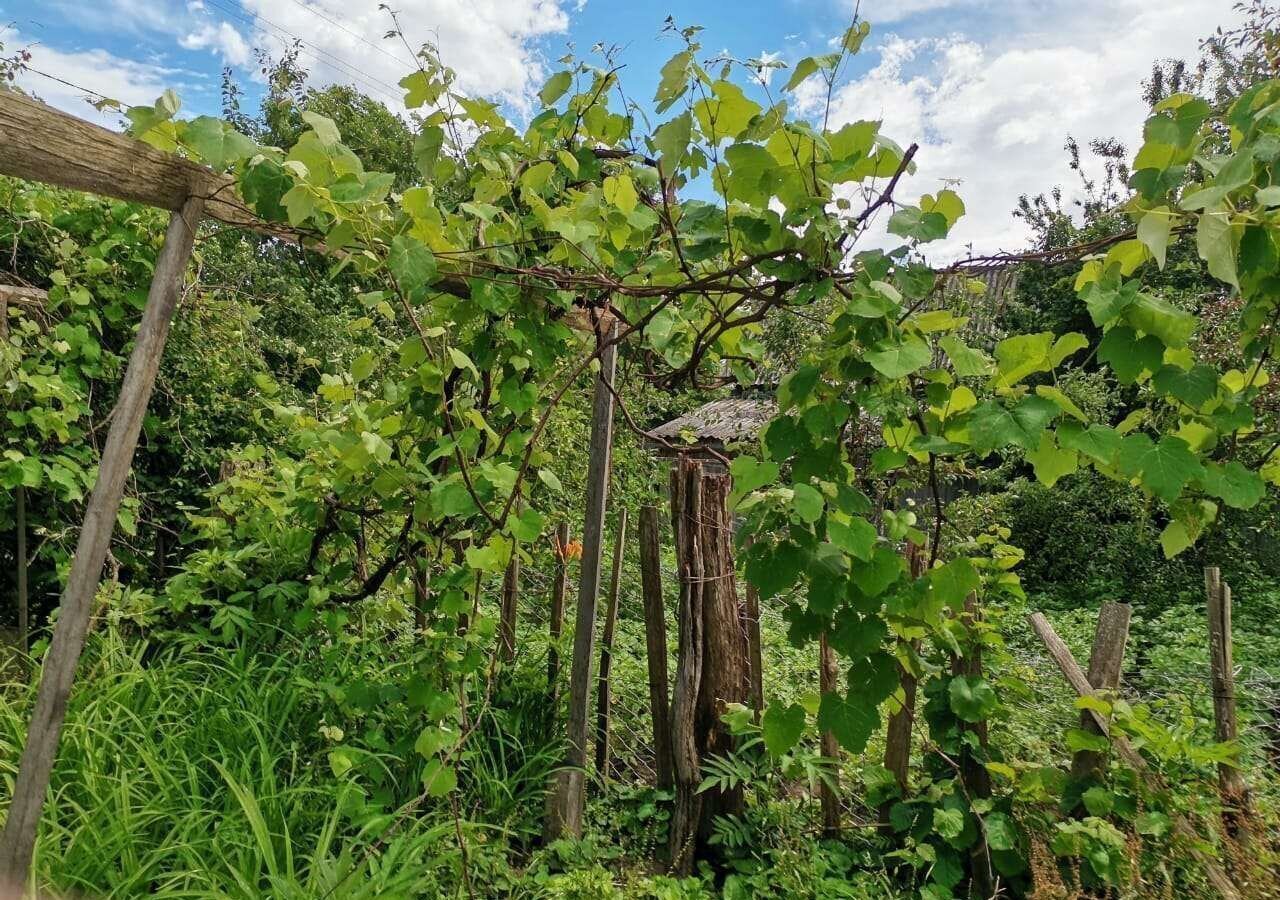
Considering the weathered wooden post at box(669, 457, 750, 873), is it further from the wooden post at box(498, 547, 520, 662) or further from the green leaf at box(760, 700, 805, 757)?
the green leaf at box(760, 700, 805, 757)

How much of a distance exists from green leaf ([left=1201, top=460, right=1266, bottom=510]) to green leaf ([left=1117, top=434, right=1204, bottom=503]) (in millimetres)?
71

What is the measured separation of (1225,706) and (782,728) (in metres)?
1.53

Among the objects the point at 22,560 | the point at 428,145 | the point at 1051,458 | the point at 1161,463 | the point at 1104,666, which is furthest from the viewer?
the point at 22,560

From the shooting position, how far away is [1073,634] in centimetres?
541

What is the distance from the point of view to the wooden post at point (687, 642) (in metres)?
2.41

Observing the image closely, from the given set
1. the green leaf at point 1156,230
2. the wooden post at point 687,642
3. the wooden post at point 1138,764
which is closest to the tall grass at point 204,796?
the wooden post at point 687,642

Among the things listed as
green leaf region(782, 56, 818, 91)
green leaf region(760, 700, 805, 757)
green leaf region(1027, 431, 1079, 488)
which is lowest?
green leaf region(760, 700, 805, 757)

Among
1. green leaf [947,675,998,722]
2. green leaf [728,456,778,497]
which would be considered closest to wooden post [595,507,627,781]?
green leaf [947,675,998,722]

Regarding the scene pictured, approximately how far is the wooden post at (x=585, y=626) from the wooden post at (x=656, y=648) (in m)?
0.23

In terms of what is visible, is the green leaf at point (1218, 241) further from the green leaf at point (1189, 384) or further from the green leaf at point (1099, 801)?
the green leaf at point (1099, 801)

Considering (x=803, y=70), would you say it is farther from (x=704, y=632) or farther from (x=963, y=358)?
(x=704, y=632)

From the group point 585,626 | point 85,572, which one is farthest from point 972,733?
point 85,572

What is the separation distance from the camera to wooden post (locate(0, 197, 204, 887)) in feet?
4.83

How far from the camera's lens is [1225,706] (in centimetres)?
210
